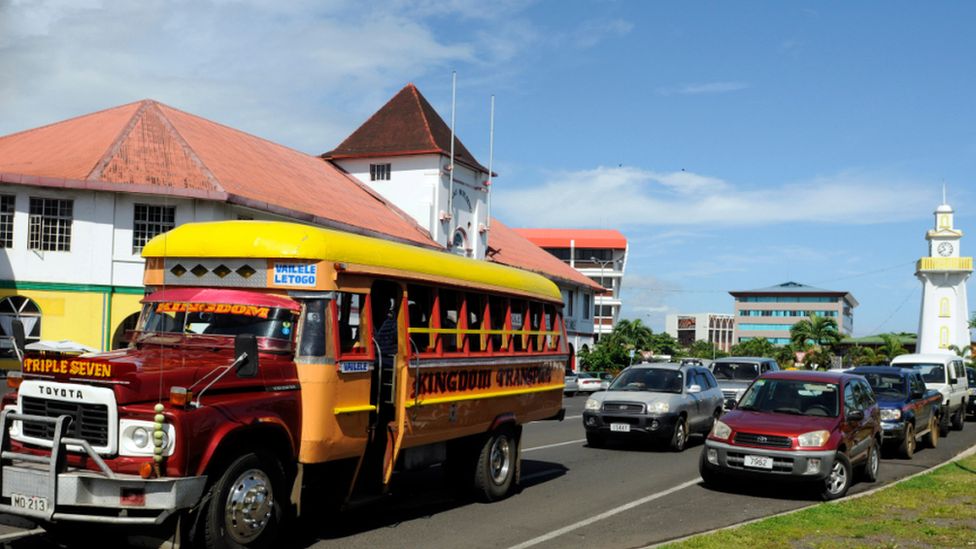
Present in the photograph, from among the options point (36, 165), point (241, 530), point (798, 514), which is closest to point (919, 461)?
point (798, 514)

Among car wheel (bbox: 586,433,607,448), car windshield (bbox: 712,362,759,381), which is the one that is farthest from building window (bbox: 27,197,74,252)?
car windshield (bbox: 712,362,759,381)

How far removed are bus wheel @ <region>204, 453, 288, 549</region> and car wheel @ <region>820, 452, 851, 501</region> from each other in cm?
757

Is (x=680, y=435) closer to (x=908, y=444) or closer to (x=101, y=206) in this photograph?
(x=908, y=444)

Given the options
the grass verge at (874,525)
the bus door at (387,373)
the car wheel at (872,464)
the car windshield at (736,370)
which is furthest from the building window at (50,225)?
the grass verge at (874,525)

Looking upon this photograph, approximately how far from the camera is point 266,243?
8594 millimetres

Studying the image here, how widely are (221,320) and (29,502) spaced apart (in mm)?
2179

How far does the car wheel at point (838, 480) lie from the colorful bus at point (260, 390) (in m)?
4.42

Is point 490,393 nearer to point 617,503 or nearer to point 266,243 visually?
point 617,503

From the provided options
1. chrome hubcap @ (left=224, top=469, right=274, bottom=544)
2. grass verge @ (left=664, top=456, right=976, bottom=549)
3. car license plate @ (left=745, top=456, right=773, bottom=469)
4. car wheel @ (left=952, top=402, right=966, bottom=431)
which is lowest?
car wheel @ (left=952, top=402, right=966, bottom=431)

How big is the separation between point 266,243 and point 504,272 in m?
4.30

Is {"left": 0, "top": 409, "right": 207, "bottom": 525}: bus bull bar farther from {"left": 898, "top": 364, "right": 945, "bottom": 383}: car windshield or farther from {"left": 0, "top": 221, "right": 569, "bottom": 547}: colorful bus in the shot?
{"left": 898, "top": 364, "right": 945, "bottom": 383}: car windshield

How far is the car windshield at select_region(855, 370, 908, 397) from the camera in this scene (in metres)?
18.9

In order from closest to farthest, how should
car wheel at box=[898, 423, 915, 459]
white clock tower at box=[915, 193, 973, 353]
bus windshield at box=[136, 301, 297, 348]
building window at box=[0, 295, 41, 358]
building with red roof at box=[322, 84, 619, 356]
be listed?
bus windshield at box=[136, 301, 297, 348], car wheel at box=[898, 423, 915, 459], building window at box=[0, 295, 41, 358], building with red roof at box=[322, 84, 619, 356], white clock tower at box=[915, 193, 973, 353]

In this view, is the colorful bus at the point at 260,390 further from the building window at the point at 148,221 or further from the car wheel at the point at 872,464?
the building window at the point at 148,221
